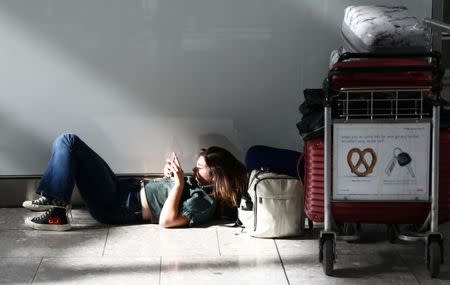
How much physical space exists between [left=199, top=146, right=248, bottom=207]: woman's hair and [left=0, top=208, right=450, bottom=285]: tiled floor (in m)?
0.17

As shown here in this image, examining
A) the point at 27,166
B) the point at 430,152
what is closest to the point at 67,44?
the point at 27,166

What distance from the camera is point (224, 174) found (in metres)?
5.11

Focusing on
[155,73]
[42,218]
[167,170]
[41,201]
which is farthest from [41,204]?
[155,73]

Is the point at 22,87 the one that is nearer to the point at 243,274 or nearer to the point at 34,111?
the point at 34,111

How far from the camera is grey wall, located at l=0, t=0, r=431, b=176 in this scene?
5.37m

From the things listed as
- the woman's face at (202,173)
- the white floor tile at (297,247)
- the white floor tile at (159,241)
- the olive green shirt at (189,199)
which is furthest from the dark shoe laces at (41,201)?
the white floor tile at (297,247)

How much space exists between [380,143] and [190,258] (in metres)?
1.07

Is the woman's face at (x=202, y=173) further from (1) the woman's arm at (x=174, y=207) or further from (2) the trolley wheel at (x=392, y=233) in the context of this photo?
(2) the trolley wheel at (x=392, y=233)

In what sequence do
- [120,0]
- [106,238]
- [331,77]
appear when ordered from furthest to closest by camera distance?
[120,0]
[106,238]
[331,77]

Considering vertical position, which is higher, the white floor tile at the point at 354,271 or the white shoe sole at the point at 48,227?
the white shoe sole at the point at 48,227

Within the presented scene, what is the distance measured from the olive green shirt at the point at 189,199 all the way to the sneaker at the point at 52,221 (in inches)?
18.2

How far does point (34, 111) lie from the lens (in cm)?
545

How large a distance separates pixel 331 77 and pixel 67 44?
1787 mm

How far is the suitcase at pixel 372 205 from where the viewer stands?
4.35 m
